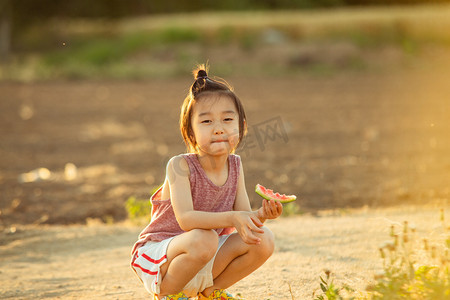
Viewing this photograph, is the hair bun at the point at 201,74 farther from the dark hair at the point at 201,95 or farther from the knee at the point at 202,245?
the knee at the point at 202,245

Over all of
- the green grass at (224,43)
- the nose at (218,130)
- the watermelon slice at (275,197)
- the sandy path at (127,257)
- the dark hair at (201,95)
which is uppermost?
the green grass at (224,43)

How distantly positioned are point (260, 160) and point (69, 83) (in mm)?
13221

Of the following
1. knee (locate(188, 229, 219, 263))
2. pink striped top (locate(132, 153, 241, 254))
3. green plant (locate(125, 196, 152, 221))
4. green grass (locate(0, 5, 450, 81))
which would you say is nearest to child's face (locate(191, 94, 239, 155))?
pink striped top (locate(132, 153, 241, 254))

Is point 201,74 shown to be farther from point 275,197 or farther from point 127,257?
point 127,257

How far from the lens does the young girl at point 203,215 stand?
125 inches

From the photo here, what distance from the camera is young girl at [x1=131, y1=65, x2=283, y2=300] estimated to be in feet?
10.4

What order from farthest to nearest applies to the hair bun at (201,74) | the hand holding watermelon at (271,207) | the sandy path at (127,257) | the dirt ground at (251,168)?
the dirt ground at (251,168) → the sandy path at (127,257) → the hair bun at (201,74) → the hand holding watermelon at (271,207)

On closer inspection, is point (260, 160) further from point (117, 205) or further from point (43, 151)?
point (43, 151)

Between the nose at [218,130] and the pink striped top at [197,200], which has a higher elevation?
the nose at [218,130]

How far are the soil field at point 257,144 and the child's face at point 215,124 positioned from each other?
70 cm

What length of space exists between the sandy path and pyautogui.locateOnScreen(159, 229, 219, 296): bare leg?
654mm

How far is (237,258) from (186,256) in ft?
1.06

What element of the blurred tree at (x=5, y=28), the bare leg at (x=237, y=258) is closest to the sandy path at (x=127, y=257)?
the bare leg at (x=237, y=258)

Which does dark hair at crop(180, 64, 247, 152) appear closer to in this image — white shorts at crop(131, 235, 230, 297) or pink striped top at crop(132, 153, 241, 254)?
pink striped top at crop(132, 153, 241, 254)
